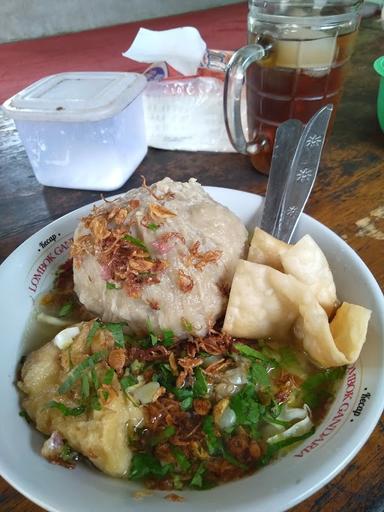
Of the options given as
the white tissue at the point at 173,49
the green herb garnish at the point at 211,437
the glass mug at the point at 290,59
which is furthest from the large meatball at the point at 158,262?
the white tissue at the point at 173,49

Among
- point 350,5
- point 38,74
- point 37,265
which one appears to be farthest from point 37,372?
point 38,74

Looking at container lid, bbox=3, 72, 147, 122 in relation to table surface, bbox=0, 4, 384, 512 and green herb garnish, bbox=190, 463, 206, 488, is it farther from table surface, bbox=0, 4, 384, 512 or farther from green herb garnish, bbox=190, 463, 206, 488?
green herb garnish, bbox=190, 463, 206, 488

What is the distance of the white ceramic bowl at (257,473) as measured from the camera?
0.70 metres

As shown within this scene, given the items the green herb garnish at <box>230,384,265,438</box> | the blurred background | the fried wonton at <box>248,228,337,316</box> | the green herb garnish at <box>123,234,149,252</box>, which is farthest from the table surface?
the blurred background

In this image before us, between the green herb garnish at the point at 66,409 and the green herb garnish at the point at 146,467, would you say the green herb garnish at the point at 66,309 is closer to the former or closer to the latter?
the green herb garnish at the point at 66,409

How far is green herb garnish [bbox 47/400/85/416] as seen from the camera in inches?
35.0

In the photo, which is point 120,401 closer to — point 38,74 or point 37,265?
point 37,265

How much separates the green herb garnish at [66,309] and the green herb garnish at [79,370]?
257 mm

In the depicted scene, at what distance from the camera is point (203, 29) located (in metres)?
4.27

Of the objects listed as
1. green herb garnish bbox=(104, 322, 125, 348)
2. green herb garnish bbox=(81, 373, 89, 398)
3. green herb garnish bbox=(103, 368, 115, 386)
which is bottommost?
green herb garnish bbox=(104, 322, 125, 348)

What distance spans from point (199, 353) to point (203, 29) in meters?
4.06

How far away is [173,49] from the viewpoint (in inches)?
78.7

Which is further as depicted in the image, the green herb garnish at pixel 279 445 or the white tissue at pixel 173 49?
the white tissue at pixel 173 49

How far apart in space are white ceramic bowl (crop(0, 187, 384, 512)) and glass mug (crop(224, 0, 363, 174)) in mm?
714
